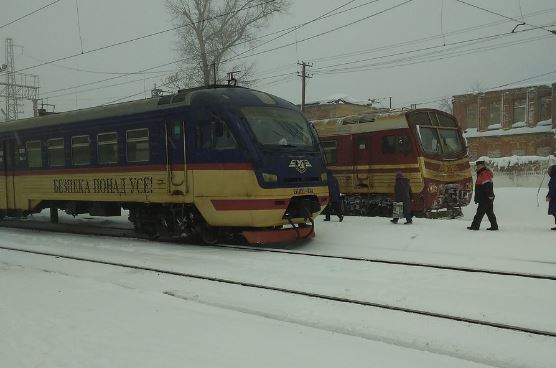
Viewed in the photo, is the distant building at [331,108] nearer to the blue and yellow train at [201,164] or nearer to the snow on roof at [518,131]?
the snow on roof at [518,131]

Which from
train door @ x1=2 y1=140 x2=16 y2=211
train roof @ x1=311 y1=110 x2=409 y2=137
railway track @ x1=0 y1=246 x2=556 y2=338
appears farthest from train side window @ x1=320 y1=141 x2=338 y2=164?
railway track @ x1=0 y1=246 x2=556 y2=338

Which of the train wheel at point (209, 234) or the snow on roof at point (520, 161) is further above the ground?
the snow on roof at point (520, 161)

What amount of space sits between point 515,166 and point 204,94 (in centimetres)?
2734

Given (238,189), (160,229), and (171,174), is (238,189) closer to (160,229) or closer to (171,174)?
(171,174)

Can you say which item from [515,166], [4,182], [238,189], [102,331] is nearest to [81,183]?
[4,182]

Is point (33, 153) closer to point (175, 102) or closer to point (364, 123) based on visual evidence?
point (175, 102)

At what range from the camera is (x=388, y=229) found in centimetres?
1217

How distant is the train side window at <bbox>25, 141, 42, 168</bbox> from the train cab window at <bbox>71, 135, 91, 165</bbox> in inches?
63.1

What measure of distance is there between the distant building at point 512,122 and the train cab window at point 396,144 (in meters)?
31.2

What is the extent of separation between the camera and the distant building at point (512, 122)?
42.9 m

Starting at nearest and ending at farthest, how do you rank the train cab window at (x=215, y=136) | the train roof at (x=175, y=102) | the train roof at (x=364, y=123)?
the train cab window at (x=215, y=136)
the train roof at (x=175, y=102)
the train roof at (x=364, y=123)

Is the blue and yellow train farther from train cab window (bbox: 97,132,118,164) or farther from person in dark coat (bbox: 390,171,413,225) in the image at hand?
person in dark coat (bbox: 390,171,413,225)

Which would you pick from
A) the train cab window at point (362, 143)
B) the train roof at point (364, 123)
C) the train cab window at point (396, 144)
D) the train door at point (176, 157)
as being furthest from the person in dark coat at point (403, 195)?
the train door at point (176, 157)

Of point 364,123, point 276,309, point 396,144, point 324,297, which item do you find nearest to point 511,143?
point 364,123
